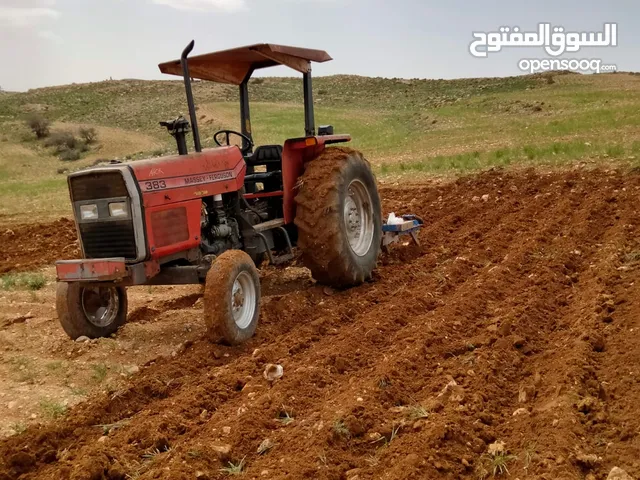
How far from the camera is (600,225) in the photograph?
8.21 metres

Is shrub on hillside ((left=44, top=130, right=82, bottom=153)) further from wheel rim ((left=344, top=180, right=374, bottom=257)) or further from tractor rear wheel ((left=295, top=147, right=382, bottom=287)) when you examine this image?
tractor rear wheel ((left=295, top=147, right=382, bottom=287))

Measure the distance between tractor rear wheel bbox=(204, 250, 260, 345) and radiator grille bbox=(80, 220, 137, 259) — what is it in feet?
2.18

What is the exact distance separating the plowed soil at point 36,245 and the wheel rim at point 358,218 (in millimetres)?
4368

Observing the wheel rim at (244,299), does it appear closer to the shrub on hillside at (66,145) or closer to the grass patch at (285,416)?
the grass patch at (285,416)

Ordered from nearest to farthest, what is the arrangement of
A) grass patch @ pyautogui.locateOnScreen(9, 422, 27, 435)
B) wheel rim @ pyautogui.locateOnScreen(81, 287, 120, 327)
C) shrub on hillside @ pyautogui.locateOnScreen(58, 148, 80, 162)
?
grass patch @ pyautogui.locateOnScreen(9, 422, 27, 435) → wheel rim @ pyautogui.locateOnScreen(81, 287, 120, 327) → shrub on hillside @ pyautogui.locateOnScreen(58, 148, 80, 162)

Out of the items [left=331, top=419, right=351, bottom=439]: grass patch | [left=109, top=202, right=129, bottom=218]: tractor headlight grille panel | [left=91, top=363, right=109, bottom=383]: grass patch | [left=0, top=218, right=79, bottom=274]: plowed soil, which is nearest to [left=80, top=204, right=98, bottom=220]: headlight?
[left=109, top=202, right=129, bottom=218]: tractor headlight grille panel

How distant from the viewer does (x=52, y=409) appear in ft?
14.6

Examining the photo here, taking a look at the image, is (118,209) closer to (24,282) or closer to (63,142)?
(24,282)

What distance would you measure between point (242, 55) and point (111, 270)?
2515mm

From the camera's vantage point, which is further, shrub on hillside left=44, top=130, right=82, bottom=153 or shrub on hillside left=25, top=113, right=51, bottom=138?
shrub on hillside left=25, top=113, right=51, bottom=138

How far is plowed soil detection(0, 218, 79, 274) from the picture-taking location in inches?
375

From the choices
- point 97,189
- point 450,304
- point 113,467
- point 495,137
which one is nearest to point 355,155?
point 450,304

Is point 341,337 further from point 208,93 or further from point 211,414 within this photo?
point 208,93

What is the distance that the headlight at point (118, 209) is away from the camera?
5281mm
